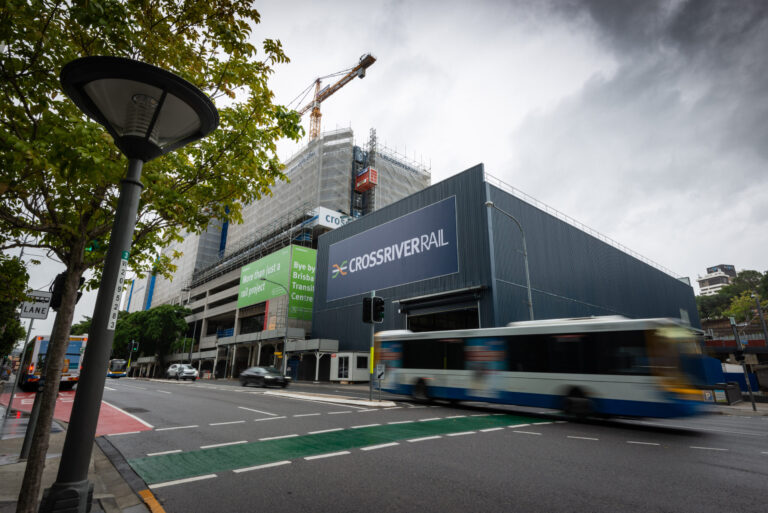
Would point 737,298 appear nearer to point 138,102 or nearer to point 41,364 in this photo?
point 138,102

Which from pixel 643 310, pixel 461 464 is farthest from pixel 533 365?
pixel 643 310

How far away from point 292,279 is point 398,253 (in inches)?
715

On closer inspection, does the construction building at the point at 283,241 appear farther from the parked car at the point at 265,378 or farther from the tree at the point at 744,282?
the tree at the point at 744,282

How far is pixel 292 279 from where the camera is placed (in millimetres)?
45719

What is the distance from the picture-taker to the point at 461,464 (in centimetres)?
616

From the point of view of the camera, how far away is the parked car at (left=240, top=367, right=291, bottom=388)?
2636 cm

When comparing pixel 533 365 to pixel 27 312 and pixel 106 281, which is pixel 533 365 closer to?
pixel 106 281

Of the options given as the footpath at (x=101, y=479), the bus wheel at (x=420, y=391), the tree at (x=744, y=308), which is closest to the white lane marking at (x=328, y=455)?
the footpath at (x=101, y=479)

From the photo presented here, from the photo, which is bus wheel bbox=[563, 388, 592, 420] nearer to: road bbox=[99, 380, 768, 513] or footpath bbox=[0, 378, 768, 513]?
road bbox=[99, 380, 768, 513]

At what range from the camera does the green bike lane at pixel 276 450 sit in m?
5.95

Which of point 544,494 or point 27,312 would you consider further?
point 27,312

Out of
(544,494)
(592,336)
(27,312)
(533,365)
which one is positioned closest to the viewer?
(544,494)

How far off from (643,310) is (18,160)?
53.9m

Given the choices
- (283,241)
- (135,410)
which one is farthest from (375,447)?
(283,241)
